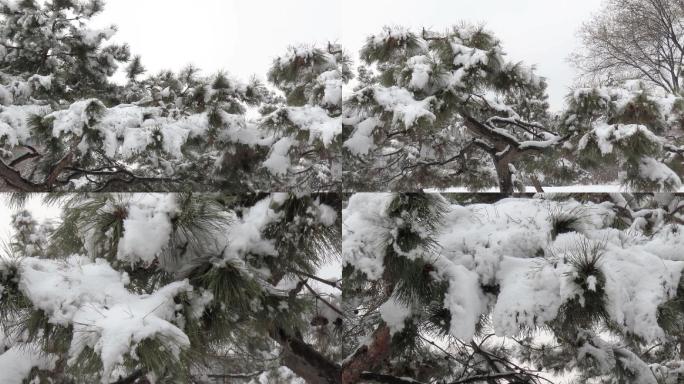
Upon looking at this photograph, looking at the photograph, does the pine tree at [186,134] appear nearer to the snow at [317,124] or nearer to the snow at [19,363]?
the snow at [317,124]

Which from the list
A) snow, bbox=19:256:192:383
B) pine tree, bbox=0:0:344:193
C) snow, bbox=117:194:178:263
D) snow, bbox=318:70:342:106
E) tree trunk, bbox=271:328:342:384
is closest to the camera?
snow, bbox=19:256:192:383

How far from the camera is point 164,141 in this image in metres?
1.18

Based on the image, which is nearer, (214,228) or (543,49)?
(214,228)

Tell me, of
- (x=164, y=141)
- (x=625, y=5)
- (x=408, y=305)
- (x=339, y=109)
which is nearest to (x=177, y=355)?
(x=408, y=305)

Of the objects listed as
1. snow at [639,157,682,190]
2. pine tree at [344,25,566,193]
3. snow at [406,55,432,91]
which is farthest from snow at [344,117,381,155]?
snow at [639,157,682,190]

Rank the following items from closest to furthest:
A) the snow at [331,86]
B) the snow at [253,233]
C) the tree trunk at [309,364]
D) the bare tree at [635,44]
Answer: the snow at [253,233] → the tree trunk at [309,364] → the snow at [331,86] → the bare tree at [635,44]

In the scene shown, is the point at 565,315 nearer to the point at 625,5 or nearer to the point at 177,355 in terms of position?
the point at 177,355

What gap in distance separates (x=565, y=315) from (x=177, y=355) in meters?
0.55

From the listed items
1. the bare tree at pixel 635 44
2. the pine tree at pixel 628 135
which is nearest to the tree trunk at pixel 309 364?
Answer: the pine tree at pixel 628 135

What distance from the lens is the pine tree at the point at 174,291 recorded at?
58 cm

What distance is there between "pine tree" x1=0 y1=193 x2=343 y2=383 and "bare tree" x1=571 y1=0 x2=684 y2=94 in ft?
3.38

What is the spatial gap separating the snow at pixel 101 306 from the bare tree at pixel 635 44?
4.53ft

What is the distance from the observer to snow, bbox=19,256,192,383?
0.54m

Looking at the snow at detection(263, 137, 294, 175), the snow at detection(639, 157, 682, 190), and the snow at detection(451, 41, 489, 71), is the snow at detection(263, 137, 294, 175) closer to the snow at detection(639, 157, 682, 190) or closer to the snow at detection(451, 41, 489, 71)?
the snow at detection(451, 41, 489, 71)
